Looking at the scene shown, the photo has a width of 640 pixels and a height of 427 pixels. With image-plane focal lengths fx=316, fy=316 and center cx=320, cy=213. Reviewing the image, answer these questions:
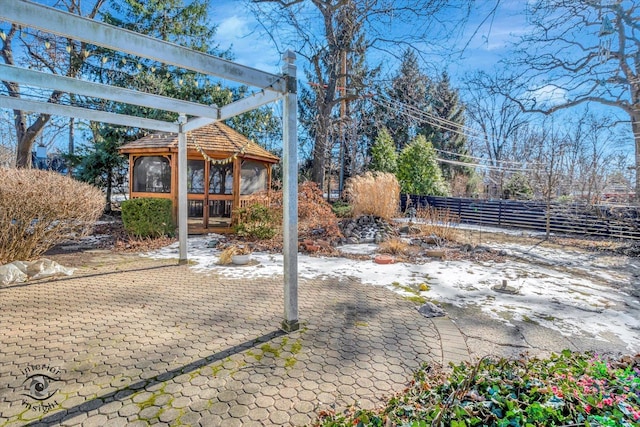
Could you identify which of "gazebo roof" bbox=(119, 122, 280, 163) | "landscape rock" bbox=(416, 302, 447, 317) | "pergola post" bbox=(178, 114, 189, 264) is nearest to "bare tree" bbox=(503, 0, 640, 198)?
"gazebo roof" bbox=(119, 122, 280, 163)

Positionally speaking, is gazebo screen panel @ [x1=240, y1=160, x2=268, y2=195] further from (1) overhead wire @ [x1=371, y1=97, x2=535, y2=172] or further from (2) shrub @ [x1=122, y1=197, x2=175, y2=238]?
(1) overhead wire @ [x1=371, y1=97, x2=535, y2=172]

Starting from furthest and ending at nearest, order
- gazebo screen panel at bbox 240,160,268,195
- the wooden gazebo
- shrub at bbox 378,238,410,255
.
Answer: gazebo screen panel at bbox 240,160,268,195
the wooden gazebo
shrub at bbox 378,238,410,255

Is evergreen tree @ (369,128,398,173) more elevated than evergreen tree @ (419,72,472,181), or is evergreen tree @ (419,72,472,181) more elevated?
evergreen tree @ (419,72,472,181)

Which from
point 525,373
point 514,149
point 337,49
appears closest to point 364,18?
point 337,49

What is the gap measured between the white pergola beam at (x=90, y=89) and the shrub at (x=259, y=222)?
3.98m

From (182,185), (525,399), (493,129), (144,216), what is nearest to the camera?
(525,399)

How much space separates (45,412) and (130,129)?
42.2 ft

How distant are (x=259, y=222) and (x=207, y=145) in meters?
3.03

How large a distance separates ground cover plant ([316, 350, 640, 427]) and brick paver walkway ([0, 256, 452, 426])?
44 cm

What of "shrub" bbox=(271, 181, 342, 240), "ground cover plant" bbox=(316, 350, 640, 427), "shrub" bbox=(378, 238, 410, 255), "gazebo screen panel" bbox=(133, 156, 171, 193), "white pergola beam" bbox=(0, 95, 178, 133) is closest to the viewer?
"ground cover plant" bbox=(316, 350, 640, 427)

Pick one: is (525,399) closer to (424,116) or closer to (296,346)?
(296,346)

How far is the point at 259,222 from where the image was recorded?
Result: 26.5ft

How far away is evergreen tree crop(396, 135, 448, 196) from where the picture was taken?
15891mm

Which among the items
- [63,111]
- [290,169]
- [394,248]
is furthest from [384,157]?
[290,169]
